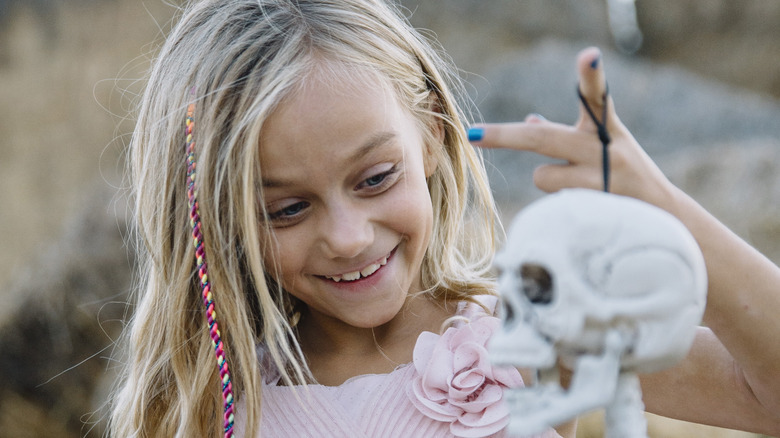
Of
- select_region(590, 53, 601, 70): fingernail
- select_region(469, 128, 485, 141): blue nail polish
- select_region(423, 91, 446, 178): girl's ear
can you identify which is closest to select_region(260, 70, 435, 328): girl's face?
select_region(423, 91, 446, 178): girl's ear

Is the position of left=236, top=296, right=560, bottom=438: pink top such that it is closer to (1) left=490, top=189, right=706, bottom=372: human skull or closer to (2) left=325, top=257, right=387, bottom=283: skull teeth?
(2) left=325, top=257, right=387, bottom=283: skull teeth

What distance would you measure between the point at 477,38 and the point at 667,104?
165 centimetres

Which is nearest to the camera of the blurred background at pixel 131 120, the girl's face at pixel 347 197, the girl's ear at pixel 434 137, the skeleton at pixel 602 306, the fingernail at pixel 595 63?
the skeleton at pixel 602 306

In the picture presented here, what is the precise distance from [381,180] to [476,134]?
0.47 metres

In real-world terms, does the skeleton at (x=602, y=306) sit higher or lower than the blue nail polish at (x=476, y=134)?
lower

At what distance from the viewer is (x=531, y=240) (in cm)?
95

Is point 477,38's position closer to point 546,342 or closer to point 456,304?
point 456,304

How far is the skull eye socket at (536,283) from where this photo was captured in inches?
38.3

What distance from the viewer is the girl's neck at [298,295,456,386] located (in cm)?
186

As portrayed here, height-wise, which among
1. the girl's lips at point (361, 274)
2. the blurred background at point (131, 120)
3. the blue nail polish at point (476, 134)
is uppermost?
the blue nail polish at point (476, 134)

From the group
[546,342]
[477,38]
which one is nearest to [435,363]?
[546,342]

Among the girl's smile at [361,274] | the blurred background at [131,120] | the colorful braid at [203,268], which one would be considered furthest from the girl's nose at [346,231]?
the blurred background at [131,120]

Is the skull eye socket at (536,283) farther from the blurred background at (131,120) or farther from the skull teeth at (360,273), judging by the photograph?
the blurred background at (131,120)

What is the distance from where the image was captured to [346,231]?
1541 mm
